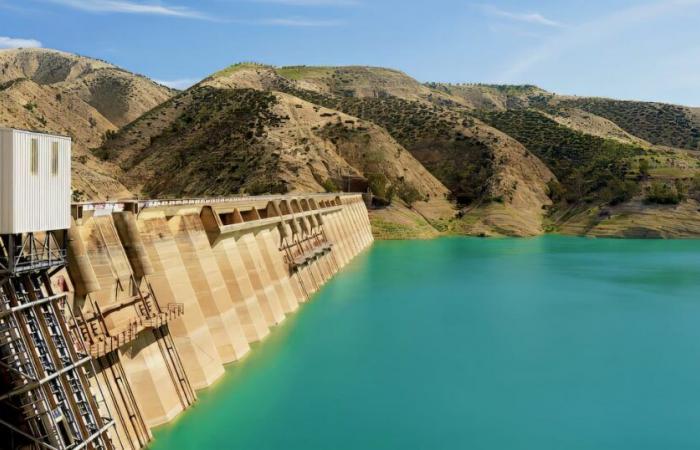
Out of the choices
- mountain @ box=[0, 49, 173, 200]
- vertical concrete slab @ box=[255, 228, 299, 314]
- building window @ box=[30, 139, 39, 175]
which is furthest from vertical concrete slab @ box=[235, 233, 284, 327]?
mountain @ box=[0, 49, 173, 200]

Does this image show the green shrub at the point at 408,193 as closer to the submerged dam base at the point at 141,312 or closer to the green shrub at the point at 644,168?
the green shrub at the point at 644,168

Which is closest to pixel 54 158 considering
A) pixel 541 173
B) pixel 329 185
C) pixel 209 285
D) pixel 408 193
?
pixel 209 285

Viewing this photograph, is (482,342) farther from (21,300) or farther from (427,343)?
(21,300)

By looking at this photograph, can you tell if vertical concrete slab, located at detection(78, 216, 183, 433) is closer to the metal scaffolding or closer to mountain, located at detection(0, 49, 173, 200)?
the metal scaffolding

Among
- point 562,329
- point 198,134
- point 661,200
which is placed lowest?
point 661,200

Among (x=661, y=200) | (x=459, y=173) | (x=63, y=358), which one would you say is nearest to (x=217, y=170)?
(x=459, y=173)

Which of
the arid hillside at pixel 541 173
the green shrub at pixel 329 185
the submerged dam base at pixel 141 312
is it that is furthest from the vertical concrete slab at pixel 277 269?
the arid hillside at pixel 541 173
